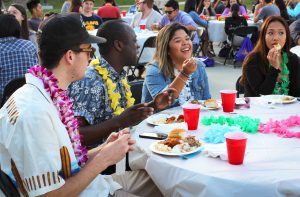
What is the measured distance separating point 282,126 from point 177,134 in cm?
64

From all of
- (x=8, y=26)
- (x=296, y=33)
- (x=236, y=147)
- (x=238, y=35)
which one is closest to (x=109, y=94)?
(x=236, y=147)

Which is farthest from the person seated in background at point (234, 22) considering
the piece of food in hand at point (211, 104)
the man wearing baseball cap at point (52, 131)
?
the man wearing baseball cap at point (52, 131)

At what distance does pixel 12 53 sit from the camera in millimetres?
4023

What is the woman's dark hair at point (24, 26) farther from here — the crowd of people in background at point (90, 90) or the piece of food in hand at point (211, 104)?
the piece of food in hand at point (211, 104)

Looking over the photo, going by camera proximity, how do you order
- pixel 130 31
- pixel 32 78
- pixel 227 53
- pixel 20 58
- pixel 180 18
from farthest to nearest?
pixel 227 53, pixel 180 18, pixel 20 58, pixel 130 31, pixel 32 78

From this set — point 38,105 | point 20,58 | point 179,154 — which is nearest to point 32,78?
point 38,105

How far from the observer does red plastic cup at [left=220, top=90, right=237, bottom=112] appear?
2758 mm

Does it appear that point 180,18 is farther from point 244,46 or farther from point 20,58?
point 20,58

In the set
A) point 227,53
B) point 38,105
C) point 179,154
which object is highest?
point 38,105

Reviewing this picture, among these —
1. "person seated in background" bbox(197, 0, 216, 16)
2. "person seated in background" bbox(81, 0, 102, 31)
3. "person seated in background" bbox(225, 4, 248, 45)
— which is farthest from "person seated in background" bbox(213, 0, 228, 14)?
"person seated in background" bbox(81, 0, 102, 31)

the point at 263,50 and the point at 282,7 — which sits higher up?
the point at 282,7

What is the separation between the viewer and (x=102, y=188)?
2078 millimetres

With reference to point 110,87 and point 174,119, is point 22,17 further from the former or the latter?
point 174,119

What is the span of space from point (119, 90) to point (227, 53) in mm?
7147
